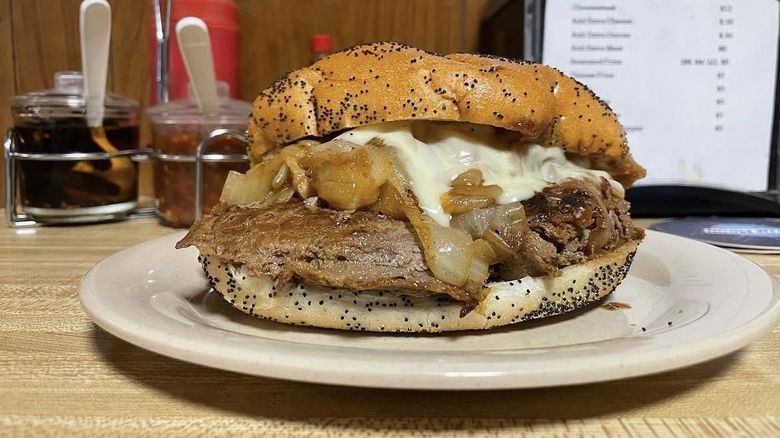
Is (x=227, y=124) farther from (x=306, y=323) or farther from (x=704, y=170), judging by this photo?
(x=704, y=170)

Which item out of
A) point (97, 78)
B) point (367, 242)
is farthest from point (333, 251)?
point (97, 78)

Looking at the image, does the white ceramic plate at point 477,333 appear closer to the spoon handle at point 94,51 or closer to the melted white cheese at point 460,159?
the melted white cheese at point 460,159

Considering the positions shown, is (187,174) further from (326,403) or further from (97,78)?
(326,403)

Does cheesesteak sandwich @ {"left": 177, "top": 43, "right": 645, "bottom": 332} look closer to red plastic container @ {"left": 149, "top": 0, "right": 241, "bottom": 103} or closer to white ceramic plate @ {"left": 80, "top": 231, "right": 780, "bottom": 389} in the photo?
white ceramic plate @ {"left": 80, "top": 231, "right": 780, "bottom": 389}

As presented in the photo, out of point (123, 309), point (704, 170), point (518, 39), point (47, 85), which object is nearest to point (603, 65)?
point (518, 39)

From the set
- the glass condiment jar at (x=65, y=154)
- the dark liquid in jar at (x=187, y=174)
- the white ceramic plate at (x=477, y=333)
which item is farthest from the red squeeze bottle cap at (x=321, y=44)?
the white ceramic plate at (x=477, y=333)

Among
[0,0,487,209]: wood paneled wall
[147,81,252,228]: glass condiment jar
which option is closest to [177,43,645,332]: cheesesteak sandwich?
[147,81,252,228]: glass condiment jar

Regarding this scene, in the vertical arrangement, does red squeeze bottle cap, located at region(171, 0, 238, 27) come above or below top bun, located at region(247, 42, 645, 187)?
above
